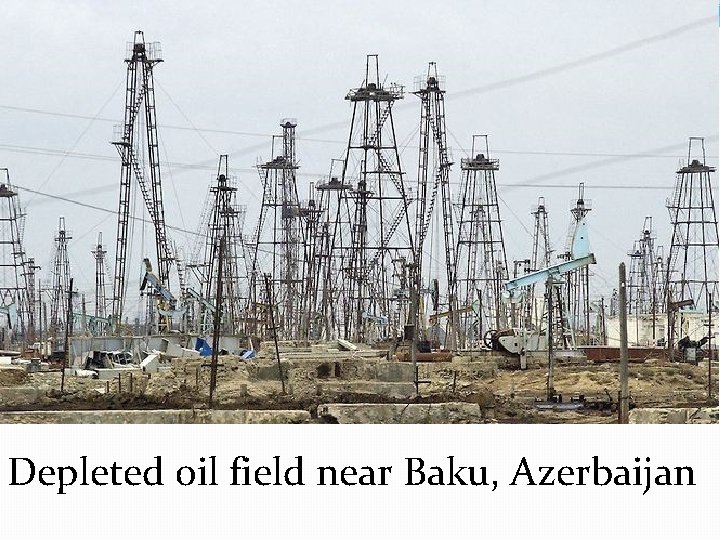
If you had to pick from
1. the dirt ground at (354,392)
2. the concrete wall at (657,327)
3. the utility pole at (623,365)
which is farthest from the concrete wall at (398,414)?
the concrete wall at (657,327)

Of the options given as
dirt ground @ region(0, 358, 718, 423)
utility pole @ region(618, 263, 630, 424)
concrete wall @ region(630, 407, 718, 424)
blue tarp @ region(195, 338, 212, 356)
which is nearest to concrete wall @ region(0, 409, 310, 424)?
dirt ground @ region(0, 358, 718, 423)

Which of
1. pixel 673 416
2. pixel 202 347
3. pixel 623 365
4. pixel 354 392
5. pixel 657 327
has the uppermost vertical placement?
pixel 657 327

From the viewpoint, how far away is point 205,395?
30.6 metres

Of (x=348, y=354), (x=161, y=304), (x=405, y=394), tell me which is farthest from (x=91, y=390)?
(x=161, y=304)

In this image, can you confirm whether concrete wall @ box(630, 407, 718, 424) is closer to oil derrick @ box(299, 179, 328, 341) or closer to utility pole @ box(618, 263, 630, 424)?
utility pole @ box(618, 263, 630, 424)

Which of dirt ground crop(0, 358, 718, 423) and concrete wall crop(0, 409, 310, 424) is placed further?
dirt ground crop(0, 358, 718, 423)

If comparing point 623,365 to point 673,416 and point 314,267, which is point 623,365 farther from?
point 314,267

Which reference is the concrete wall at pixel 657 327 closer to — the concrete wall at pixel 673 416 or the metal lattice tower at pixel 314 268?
the metal lattice tower at pixel 314 268

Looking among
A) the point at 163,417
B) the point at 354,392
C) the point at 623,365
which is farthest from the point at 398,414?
the point at 354,392

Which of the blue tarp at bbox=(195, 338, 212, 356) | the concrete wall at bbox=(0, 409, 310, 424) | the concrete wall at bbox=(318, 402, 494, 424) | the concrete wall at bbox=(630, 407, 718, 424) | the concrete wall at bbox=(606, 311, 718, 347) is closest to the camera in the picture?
the concrete wall at bbox=(0, 409, 310, 424)

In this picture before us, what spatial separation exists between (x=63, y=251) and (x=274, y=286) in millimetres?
33225

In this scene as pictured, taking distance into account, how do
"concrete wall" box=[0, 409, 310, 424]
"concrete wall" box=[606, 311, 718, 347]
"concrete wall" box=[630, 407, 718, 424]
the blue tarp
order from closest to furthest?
"concrete wall" box=[0, 409, 310, 424] < "concrete wall" box=[630, 407, 718, 424] < the blue tarp < "concrete wall" box=[606, 311, 718, 347]

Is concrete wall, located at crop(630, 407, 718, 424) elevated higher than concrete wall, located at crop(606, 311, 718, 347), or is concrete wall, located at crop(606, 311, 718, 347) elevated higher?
concrete wall, located at crop(606, 311, 718, 347)

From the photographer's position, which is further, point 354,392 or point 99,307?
point 99,307
